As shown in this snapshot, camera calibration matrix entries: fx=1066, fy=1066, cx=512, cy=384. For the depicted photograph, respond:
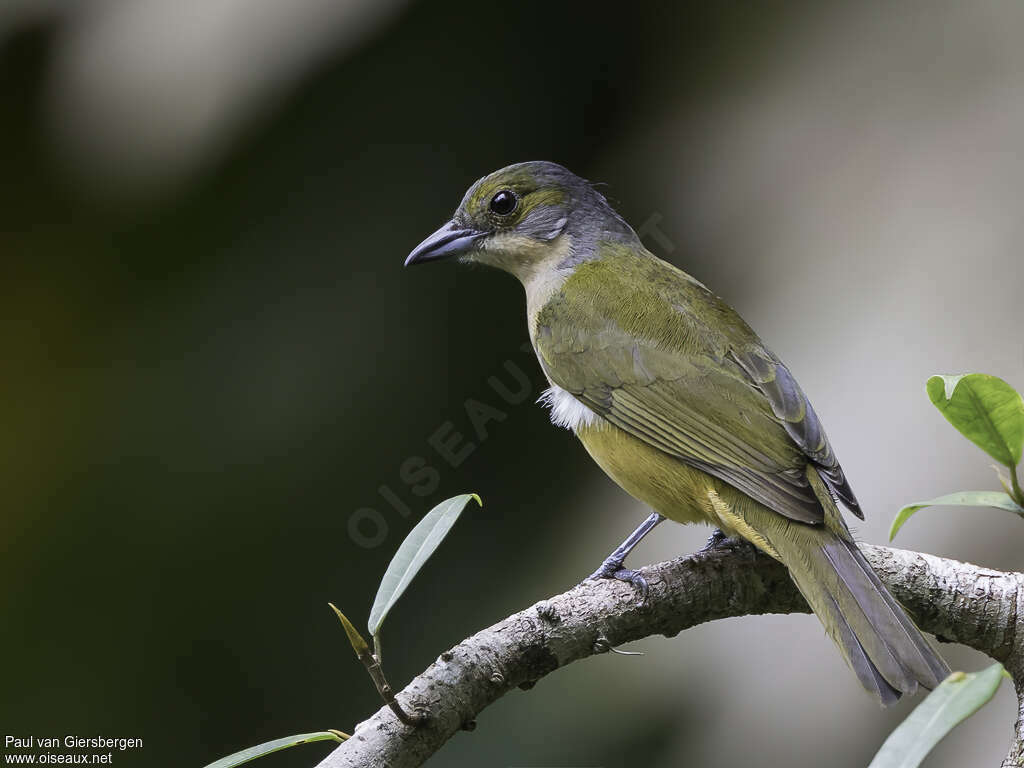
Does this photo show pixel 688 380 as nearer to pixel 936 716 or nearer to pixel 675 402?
pixel 675 402

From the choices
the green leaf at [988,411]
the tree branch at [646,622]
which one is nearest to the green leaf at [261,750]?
the tree branch at [646,622]

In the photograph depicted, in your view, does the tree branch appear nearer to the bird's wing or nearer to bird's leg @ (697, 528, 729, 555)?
bird's leg @ (697, 528, 729, 555)

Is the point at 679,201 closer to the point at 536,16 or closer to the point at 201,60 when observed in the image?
the point at 536,16

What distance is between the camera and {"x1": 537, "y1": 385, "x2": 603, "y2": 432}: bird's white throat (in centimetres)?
303

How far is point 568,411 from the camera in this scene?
310cm

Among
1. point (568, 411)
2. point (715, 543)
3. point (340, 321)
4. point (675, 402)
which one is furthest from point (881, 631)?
point (340, 321)

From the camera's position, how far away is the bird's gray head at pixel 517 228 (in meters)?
3.61

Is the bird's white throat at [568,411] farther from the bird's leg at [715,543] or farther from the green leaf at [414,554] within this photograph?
the green leaf at [414,554]

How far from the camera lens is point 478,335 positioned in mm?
4680

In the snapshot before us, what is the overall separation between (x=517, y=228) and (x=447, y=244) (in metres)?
0.26

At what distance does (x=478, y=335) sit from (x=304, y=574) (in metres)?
1.26

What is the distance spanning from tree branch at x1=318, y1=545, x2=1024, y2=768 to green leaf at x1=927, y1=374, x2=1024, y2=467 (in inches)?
21.7

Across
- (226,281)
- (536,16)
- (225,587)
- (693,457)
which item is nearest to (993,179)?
(536,16)

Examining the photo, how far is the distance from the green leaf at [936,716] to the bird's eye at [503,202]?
8.44 feet
